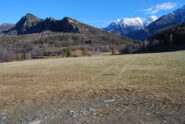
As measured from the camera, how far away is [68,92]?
404 inches

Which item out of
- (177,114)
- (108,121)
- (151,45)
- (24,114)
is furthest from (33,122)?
(151,45)

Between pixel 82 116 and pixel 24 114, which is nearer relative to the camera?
pixel 82 116

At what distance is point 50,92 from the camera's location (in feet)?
34.4

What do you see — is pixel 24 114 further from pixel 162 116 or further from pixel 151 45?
pixel 151 45

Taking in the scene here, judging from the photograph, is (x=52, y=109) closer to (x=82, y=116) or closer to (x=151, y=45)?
(x=82, y=116)

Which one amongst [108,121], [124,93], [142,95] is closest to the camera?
[108,121]

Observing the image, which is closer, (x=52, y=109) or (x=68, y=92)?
(x=52, y=109)

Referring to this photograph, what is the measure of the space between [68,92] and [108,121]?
4.59 m

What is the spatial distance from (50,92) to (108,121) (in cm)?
531

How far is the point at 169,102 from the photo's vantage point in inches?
295

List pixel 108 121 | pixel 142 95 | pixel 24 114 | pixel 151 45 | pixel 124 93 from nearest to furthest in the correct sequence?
pixel 108 121 < pixel 24 114 < pixel 142 95 < pixel 124 93 < pixel 151 45

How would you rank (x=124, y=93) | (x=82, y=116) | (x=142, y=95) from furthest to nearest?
(x=124, y=93)
(x=142, y=95)
(x=82, y=116)

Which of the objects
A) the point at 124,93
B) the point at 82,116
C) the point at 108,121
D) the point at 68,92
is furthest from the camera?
the point at 68,92

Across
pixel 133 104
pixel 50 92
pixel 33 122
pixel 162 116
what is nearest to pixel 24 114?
pixel 33 122
